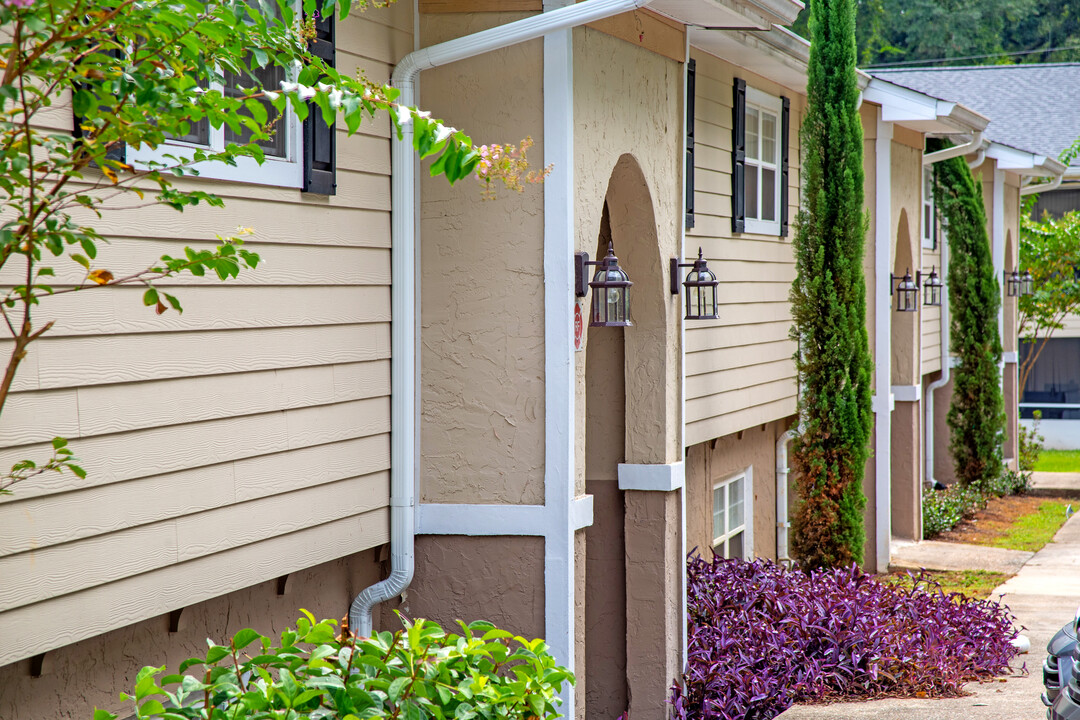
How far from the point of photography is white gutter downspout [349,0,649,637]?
5410 mm

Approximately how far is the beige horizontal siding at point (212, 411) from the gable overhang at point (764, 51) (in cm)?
394

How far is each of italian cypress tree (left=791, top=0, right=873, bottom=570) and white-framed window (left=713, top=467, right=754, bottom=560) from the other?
510mm

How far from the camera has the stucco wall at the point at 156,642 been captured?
3881 millimetres

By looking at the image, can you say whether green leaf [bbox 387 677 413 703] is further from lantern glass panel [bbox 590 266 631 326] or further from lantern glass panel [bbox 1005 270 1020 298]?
lantern glass panel [bbox 1005 270 1020 298]

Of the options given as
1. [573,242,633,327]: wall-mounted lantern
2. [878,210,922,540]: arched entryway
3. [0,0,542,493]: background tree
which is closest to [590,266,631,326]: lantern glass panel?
[573,242,633,327]: wall-mounted lantern

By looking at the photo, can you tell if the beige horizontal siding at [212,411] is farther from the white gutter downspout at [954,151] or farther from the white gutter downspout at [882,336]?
the white gutter downspout at [954,151]

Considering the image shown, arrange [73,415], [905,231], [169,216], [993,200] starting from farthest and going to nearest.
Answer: [993,200]
[905,231]
[169,216]
[73,415]

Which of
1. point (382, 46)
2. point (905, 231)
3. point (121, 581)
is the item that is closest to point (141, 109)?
point (121, 581)

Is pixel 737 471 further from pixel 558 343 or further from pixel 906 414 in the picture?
pixel 558 343

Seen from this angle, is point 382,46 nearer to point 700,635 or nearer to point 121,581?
point 121,581

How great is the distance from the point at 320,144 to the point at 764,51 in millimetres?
5739

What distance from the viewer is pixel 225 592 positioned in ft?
14.9

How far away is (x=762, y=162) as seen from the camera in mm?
10812

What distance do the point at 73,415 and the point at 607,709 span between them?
4307 mm
